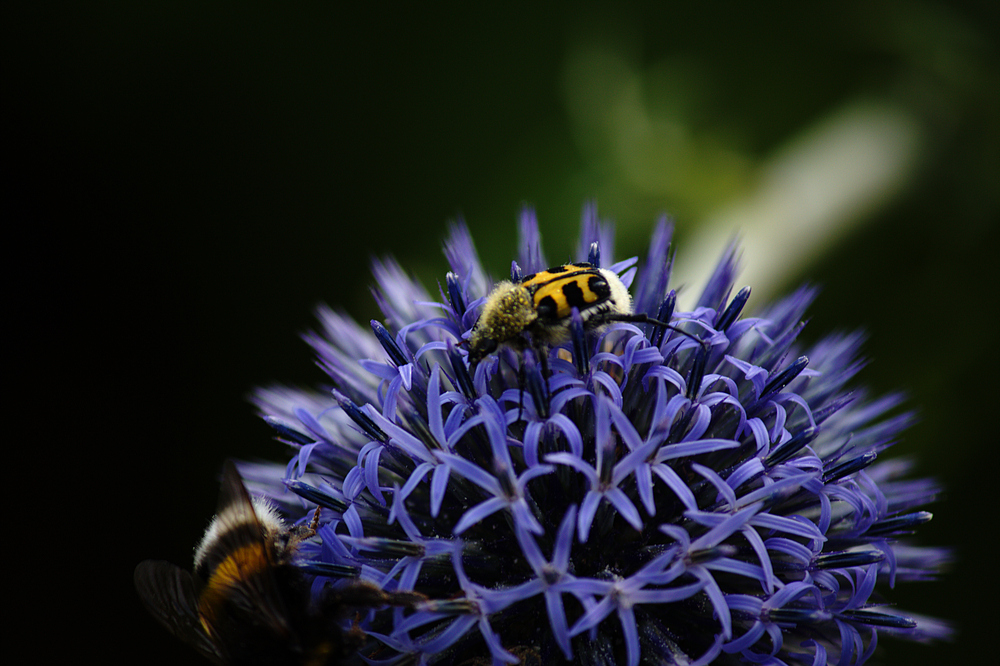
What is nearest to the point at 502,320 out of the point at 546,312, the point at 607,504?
the point at 546,312

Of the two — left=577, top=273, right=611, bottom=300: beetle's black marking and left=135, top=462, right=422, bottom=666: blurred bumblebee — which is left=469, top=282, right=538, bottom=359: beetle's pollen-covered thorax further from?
left=135, top=462, right=422, bottom=666: blurred bumblebee

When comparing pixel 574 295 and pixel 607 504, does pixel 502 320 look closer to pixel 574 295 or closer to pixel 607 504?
pixel 574 295

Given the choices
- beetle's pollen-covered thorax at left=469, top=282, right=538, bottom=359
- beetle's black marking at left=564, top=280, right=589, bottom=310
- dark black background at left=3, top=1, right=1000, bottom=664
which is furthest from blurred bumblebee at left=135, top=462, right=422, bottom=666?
dark black background at left=3, top=1, right=1000, bottom=664

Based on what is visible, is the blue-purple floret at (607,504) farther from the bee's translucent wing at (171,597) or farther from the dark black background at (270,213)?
the dark black background at (270,213)

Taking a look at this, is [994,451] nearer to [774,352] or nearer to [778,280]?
[778,280]

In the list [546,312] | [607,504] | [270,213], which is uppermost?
[270,213]

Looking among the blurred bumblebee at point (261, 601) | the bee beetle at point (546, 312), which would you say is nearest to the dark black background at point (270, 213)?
the bee beetle at point (546, 312)

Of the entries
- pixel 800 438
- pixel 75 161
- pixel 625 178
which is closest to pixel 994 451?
pixel 625 178
